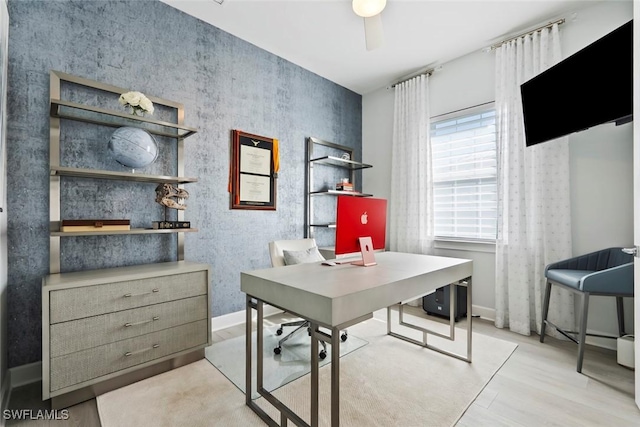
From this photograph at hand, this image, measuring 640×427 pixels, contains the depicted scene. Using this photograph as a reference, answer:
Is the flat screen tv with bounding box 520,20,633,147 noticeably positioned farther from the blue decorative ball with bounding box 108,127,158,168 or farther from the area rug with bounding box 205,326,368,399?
the blue decorative ball with bounding box 108,127,158,168

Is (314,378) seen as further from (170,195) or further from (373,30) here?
(373,30)

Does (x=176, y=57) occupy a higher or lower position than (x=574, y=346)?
higher

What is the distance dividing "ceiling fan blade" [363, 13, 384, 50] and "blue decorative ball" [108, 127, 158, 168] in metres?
1.87

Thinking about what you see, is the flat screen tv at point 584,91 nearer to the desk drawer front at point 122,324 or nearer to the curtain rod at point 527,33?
the curtain rod at point 527,33

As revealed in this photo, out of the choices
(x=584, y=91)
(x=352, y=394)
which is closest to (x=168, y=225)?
(x=352, y=394)

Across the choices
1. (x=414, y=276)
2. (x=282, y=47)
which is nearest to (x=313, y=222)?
(x=282, y=47)

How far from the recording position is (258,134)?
133 inches

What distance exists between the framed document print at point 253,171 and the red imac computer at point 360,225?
1.66 metres

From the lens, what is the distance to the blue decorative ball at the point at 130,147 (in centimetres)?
217

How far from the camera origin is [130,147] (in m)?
2.19

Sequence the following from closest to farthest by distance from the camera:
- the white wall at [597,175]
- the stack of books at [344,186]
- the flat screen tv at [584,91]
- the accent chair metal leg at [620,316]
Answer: the flat screen tv at [584,91] < the accent chair metal leg at [620,316] < the white wall at [597,175] < the stack of books at [344,186]

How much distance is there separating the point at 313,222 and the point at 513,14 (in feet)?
9.74

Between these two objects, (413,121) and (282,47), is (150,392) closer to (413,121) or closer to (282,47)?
(282,47)

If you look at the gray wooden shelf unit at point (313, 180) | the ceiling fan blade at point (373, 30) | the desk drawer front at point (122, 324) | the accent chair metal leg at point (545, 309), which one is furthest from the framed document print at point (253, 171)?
the accent chair metal leg at point (545, 309)
